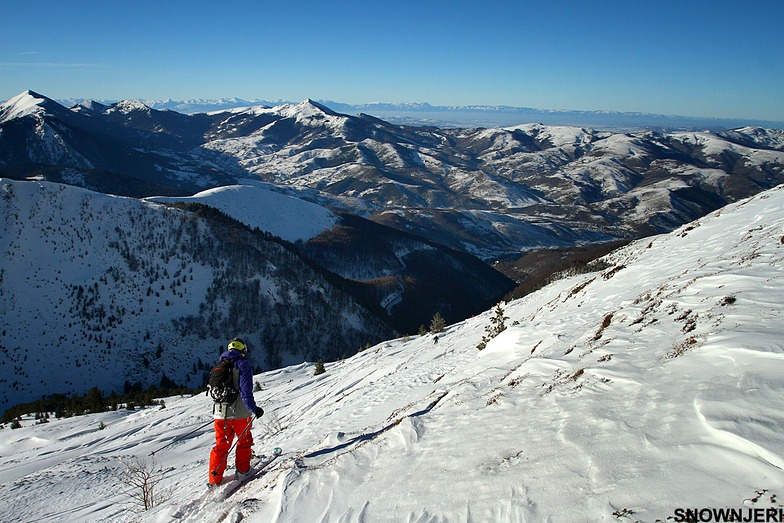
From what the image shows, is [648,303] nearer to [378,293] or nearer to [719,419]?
[719,419]

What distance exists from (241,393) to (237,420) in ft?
2.66

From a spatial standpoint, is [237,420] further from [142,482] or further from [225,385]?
[142,482]

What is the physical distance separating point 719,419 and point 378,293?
117486 mm

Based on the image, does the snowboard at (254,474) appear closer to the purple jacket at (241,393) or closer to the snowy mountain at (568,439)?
the snowy mountain at (568,439)

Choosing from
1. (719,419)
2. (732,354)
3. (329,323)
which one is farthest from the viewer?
(329,323)

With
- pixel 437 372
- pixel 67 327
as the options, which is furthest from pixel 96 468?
pixel 67 327

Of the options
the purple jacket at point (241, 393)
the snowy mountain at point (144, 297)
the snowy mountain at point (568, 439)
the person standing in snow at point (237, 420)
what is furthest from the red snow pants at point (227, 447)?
the snowy mountain at point (144, 297)

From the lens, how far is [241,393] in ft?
34.2

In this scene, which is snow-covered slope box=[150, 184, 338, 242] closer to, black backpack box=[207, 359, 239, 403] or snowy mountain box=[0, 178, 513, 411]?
snowy mountain box=[0, 178, 513, 411]

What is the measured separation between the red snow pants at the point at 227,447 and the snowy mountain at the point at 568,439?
531 millimetres

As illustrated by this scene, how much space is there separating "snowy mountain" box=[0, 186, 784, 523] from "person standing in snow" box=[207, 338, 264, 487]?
23.1 inches

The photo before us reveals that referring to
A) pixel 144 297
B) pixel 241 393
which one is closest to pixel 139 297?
pixel 144 297

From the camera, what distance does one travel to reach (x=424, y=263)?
548 feet

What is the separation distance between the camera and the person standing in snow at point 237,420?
10.3 m
